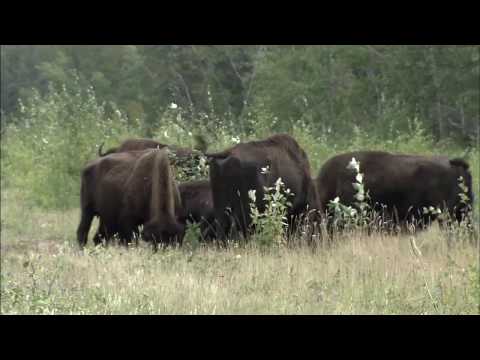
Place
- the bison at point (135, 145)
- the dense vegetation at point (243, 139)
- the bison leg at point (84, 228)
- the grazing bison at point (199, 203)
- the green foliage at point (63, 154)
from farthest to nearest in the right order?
the green foliage at point (63, 154)
the bison at point (135, 145)
the bison leg at point (84, 228)
the grazing bison at point (199, 203)
the dense vegetation at point (243, 139)

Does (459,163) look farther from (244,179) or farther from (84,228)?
(84,228)

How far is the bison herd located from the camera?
12914 mm

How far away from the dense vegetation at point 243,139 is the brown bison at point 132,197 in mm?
573

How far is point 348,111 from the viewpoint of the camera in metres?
39.6

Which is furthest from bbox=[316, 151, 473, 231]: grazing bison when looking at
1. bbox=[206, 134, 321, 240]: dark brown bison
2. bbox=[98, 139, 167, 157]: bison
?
bbox=[98, 139, 167, 157]: bison

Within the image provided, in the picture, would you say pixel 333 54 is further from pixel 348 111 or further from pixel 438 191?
pixel 438 191

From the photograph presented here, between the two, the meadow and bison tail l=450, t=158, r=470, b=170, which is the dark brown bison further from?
bison tail l=450, t=158, r=470, b=170

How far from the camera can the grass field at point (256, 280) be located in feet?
27.5

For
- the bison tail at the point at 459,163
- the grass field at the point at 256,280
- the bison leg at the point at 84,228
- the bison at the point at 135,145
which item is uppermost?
the bison at the point at 135,145

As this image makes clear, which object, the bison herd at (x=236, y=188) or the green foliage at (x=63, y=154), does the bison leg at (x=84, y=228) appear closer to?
the bison herd at (x=236, y=188)

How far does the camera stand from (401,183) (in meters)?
15.5

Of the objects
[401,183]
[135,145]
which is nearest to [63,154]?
[135,145]

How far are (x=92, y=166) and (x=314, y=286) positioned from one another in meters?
6.74

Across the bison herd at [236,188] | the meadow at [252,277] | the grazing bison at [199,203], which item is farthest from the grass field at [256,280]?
the grazing bison at [199,203]
